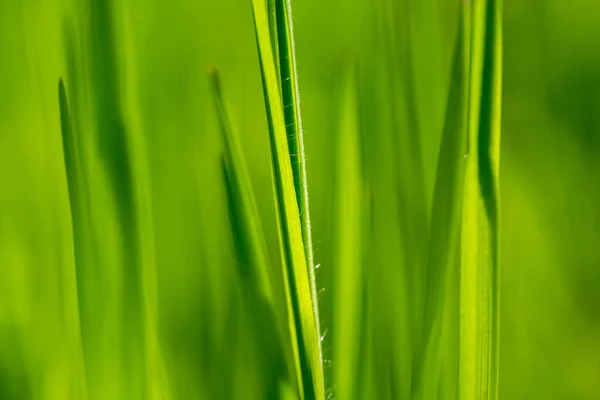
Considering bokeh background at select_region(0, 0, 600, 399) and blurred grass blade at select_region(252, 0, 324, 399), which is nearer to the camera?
blurred grass blade at select_region(252, 0, 324, 399)

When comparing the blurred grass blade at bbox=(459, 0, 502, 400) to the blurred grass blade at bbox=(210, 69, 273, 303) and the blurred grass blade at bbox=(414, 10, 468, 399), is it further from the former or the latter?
the blurred grass blade at bbox=(210, 69, 273, 303)

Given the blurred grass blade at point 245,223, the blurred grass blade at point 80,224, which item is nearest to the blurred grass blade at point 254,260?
the blurred grass blade at point 245,223

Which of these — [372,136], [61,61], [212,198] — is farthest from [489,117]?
[61,61]

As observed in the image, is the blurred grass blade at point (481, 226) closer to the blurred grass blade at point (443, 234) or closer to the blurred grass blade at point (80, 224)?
the blurred grass blade at point (443, 234)

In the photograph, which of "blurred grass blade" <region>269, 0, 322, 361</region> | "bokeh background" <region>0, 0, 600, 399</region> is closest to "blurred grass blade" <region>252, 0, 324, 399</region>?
"blurred grass blade" <region>269, 0, 322, 361</region>

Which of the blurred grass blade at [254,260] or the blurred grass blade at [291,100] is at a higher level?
the blurred grass blade at [291,100]

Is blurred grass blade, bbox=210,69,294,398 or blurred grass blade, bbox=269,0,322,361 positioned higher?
blurred grass blade, bbox=269,0,322,361

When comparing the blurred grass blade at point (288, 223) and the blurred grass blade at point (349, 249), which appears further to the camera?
the blurred grass blade at point (349, 249)
